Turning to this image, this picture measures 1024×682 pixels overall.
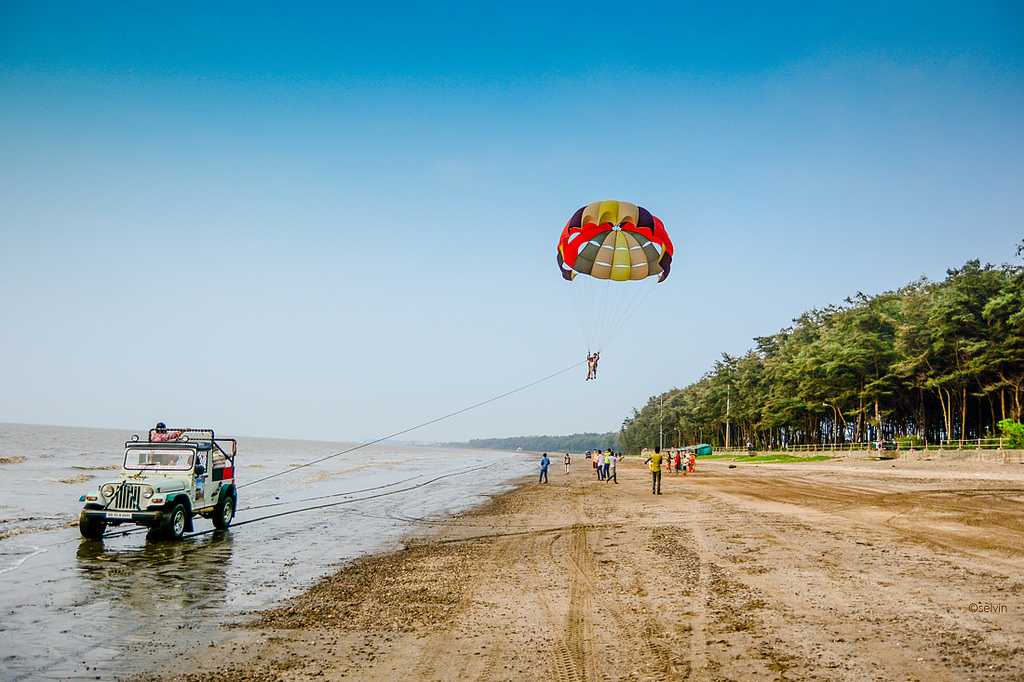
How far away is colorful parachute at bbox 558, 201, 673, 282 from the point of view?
24391mm

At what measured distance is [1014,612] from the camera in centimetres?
792

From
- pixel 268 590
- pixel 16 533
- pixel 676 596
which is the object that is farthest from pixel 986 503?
pixel 16 533

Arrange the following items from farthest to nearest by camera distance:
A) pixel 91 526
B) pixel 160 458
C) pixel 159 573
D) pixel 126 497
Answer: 1. pixel 160 458
2. pixel 91 526
3. pixel 126 497
4. pixel 159 573

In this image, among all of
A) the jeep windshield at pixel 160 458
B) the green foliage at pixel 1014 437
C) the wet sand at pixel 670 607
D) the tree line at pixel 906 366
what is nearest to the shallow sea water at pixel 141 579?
the wet sand at pixel 670 607

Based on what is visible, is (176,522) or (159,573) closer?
(159,573)

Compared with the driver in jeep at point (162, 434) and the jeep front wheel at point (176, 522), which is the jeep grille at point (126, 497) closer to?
the jeep front wheel at point (176, 522)

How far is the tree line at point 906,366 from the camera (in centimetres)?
5169

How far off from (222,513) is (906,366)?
5918 centimetres

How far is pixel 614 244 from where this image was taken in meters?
27.0

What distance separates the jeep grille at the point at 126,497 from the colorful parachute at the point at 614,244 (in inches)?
658

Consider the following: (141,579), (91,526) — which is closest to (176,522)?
(91,526)

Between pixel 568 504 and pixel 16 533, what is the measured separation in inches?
676

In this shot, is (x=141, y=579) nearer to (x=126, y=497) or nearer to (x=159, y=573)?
(x=159, y=573)

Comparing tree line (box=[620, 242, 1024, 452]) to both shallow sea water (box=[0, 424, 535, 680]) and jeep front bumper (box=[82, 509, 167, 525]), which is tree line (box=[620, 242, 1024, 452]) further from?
jeep front bumper (box=[82, 509, 167, 525])
